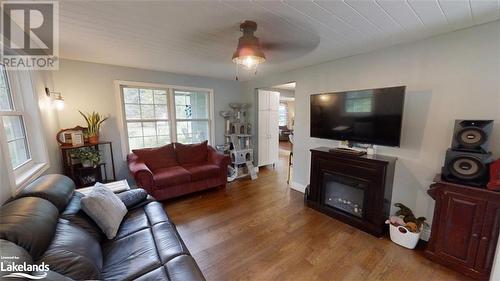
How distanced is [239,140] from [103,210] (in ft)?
10.2

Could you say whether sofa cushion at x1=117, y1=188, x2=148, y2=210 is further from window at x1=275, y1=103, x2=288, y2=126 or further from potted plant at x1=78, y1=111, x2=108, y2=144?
window at x1=275, y1=103, x2=288, y2=126

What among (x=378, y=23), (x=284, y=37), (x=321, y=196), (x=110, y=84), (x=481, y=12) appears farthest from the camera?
(x=110, y=84)

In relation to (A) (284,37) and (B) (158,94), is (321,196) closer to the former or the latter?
(A) (284,37)

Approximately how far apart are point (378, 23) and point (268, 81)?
2462mm

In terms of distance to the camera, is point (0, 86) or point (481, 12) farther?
point (0, 86)

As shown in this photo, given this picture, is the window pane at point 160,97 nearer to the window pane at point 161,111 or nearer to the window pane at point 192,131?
the window pane at point 161,111

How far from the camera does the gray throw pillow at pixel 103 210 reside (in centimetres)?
157

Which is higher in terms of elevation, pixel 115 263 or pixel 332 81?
pixel 332 81

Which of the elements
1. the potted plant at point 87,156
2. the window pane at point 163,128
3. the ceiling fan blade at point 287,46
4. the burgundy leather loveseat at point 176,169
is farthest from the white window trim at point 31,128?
the ceiling fan blade at point 287,46

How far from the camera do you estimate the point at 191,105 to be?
420 cm

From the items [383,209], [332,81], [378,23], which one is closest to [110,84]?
[332,81]

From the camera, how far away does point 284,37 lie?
2.02 metres

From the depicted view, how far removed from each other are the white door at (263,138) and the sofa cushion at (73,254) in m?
3.73

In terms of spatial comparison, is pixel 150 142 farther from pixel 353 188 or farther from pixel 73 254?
pixel 353 188
